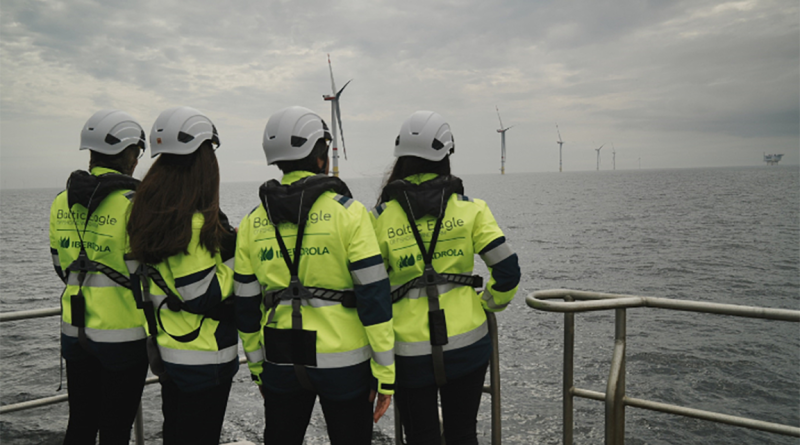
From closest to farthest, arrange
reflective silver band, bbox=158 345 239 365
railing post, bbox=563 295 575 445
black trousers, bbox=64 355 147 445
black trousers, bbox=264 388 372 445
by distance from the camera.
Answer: black trousers, bbox=264 388 372 445, reflective silver band, bbox=158 345 239 365, black trousers, bbox=64 355 147 445, railing post, bbox=563 295 575 445

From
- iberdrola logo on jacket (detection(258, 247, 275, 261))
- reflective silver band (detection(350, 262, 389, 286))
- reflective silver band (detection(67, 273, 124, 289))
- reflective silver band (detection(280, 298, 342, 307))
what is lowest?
reflective silver band (detection(280, 298, 342, 307))

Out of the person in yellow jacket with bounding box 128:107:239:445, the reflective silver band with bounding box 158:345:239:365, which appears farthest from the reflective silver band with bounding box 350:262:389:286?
the reflective silver band with bounding box 158:345:239:365

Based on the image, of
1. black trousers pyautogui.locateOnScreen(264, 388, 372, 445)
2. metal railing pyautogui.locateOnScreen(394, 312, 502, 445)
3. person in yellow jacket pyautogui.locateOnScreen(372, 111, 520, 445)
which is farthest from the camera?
metal railing pyautogui.locateOnScreen(394, 312, 502, 445)

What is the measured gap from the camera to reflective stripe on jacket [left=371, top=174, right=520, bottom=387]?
3170mm

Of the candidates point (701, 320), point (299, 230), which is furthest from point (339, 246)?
point (701, 320)

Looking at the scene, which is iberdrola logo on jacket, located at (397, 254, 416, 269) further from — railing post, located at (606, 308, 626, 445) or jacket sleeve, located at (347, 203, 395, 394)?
railing post, located at (606, 308, 626, 445)

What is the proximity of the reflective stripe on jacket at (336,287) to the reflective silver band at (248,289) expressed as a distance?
2.3 inches

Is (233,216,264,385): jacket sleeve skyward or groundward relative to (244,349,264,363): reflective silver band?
skyward

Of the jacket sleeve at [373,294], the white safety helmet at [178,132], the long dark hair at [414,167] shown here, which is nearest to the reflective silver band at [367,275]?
the jacket sleeve at [373,294]

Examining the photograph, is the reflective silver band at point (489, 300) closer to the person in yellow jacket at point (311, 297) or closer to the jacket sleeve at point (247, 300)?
the person in yellow jacket at point (311, 297)

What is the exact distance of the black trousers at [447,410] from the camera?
3.26 meters

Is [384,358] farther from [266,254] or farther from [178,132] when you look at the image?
[178,132]

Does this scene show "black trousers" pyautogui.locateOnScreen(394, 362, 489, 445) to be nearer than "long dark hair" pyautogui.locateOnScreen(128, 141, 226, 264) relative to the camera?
No

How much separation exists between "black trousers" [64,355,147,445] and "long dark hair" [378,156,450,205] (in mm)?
2001
